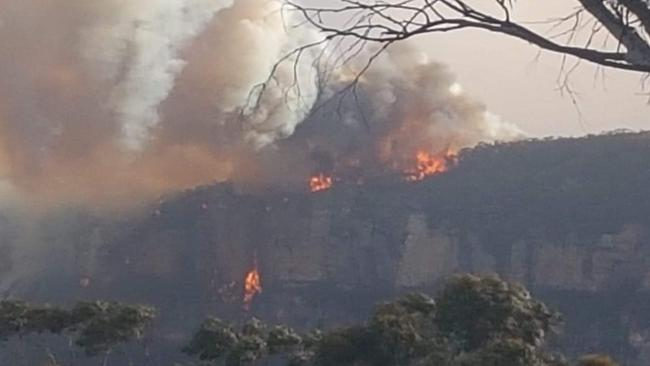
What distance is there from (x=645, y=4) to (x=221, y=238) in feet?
424

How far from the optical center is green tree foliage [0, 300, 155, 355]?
3597 centimetres

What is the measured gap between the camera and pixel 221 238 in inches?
5221

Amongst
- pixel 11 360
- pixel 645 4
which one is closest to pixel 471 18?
pixel 645 4

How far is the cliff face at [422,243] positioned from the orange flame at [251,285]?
31.9 inches

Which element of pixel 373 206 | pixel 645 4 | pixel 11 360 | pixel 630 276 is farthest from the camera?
pixel 373 206

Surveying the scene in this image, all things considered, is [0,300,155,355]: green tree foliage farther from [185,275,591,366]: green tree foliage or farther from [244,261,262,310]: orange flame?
[244,261,262,310]: orange flame

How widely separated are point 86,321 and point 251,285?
89036 millimetres

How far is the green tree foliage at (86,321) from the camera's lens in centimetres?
3597

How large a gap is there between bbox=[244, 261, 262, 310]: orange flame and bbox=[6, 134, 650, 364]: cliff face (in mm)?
810

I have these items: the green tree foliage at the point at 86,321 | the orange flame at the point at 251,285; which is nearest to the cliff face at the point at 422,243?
the orange flame at the point at 251,285

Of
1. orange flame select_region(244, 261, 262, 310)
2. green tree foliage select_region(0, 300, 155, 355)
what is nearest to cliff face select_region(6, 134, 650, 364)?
orange flame select_region(244, 261, 262, 310)

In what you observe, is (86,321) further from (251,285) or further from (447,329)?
(251,285)

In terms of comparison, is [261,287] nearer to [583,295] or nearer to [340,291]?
[340,291]

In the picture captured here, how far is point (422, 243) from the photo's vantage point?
119 metres
